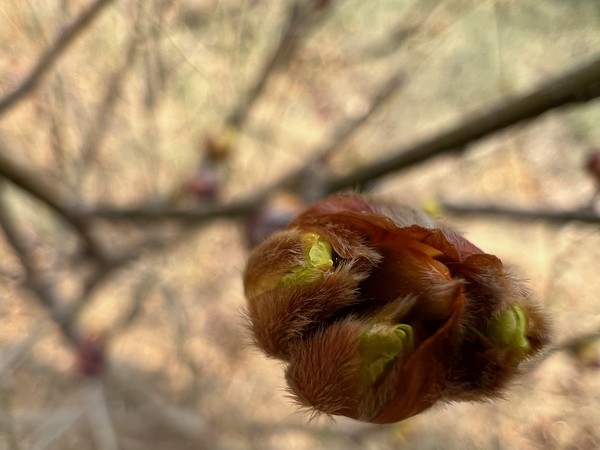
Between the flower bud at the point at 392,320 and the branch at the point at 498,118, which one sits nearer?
the flower bud at the point at 392,320

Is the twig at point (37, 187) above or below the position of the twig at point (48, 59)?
below

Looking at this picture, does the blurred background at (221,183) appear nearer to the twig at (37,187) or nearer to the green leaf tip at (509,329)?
the twig at (37,187)

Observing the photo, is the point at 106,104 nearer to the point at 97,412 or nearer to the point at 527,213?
the point at 97,412

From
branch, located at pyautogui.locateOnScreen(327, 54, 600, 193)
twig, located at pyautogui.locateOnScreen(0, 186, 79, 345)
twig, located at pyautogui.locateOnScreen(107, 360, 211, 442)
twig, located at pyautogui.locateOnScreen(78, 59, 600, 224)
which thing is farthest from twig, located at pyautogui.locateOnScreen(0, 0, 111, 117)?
twig, located at pyautogui.locateOnScreen(107, 360, 211, 442)

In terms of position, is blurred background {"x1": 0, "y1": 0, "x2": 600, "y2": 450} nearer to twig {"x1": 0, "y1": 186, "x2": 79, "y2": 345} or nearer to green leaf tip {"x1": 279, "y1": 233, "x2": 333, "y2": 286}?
twig {"x1": 0, "y1": 186, "x2": 79, "y2": 345}

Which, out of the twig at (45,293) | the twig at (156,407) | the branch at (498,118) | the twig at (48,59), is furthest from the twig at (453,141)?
the twig at (156,407)

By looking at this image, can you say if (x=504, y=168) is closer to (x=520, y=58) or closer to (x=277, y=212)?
(x=520, y=58)

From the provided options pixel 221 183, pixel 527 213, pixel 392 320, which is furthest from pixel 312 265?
pixel 221 183
